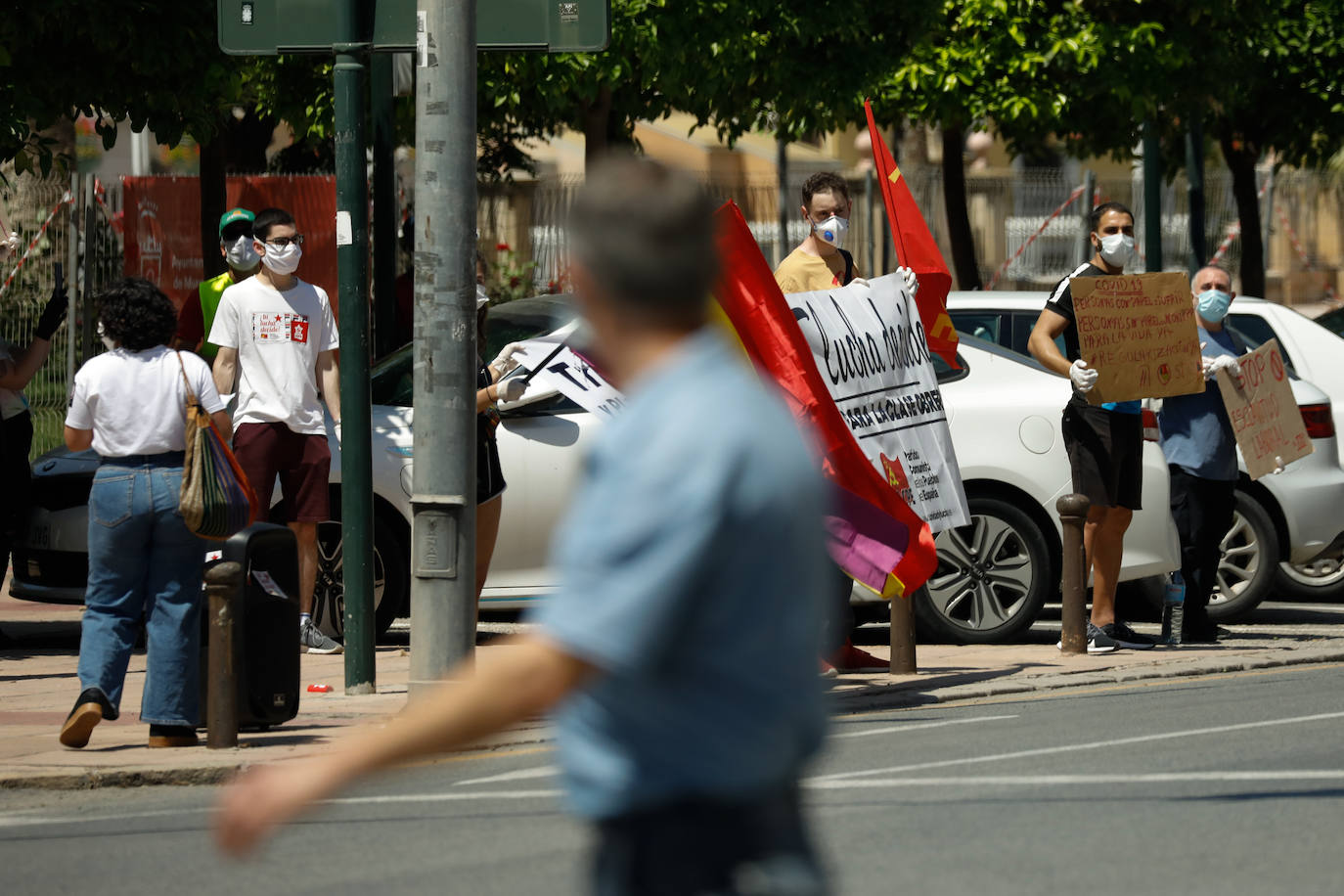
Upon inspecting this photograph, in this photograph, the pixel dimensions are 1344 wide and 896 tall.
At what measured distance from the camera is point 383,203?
1241cm

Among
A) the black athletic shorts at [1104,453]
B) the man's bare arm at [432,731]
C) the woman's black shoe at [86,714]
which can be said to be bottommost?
the woman's black shoe at [86,714]

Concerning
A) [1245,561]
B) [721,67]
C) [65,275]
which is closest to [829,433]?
[1245,561]

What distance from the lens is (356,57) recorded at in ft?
29.1

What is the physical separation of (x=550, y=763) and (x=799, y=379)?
2.20 m

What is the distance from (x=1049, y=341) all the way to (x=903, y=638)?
5.78ft

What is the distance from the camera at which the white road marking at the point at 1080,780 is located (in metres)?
7.03

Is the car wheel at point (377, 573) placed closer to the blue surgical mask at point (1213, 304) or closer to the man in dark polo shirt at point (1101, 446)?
the man in dark polo shirt at point (1101, 446)

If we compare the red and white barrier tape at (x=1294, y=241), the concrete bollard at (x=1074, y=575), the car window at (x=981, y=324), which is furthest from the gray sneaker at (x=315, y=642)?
the red and white barrier tape at (x=1294, y=241)

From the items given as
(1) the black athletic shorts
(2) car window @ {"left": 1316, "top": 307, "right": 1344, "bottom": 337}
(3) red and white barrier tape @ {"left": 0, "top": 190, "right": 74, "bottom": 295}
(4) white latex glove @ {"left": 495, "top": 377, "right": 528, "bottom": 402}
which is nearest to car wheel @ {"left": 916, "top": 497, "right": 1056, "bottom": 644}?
(1) the black athletic shorts

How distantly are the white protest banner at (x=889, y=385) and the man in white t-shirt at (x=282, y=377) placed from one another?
2.30 m

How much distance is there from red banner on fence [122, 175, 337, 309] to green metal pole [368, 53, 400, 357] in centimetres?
276

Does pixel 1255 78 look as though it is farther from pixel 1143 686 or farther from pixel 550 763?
pixel 550 763

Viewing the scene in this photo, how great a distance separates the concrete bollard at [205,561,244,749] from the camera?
768cm

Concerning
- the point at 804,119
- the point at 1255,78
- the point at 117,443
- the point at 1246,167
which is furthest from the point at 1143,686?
the point at 1246,167
